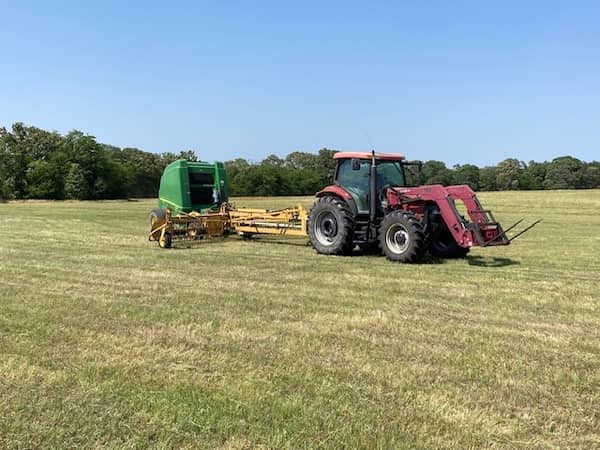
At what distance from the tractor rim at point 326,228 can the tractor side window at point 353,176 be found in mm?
754

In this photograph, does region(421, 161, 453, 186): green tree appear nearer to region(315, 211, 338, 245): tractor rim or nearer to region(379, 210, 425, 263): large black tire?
region(315, 211, 338, 245): tractor rim

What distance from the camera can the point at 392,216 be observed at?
405 inches

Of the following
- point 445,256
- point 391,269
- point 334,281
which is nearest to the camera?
point 334,281

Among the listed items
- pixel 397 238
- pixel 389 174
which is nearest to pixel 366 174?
pixel 389 174

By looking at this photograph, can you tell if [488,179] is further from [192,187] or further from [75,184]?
[192,187]

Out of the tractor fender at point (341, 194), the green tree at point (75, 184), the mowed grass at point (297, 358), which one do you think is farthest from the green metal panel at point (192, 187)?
the green tree at point (75, 184)

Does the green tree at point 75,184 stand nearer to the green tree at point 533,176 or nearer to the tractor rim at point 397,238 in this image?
the green tree at point 533,176

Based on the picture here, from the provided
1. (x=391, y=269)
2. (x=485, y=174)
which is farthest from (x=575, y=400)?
(x=485, y=174)

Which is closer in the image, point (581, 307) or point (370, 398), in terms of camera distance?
point (370, 398)

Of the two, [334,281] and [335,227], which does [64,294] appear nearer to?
[334,281]

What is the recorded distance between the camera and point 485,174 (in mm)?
73562

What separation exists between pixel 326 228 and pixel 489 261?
10.8 feet

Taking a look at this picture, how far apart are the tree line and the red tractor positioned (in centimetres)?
4558

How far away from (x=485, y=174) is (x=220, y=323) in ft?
238
